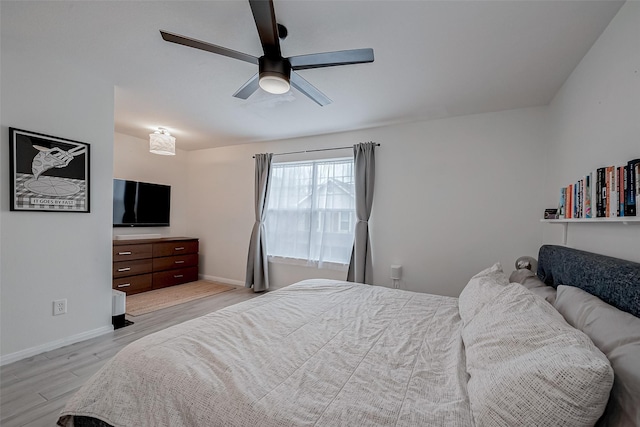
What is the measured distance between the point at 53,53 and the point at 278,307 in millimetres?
2736

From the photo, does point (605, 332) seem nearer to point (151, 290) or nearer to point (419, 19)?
point (419, 19)

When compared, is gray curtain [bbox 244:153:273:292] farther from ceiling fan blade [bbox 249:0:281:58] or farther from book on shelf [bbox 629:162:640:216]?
book on shelf [bbox 629:162:640:216]

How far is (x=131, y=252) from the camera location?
3.94 m

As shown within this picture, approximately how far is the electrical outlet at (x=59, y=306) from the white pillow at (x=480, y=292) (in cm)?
327

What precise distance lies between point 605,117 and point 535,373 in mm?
1858

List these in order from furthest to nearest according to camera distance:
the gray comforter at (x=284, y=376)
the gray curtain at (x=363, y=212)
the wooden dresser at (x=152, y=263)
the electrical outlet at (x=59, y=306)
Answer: the wooden dresser at (x=152, y=263) < the gray curtain at (x=363, y=212) < the electrical outlet at (x=59, y=306) < the gray comforter at (x=284, y=376)

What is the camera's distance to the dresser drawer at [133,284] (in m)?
3.80

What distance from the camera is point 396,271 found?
3.39 meters

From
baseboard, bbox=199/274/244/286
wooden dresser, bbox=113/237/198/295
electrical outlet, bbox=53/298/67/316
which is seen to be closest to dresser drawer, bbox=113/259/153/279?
wooden dresser, bbox=113/237/198/295

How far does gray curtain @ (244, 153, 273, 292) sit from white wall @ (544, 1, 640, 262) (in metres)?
3.59

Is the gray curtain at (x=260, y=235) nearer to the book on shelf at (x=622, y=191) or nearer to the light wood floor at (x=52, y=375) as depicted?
the light wood floor at (x=52, y=375)

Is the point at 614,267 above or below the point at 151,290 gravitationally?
above

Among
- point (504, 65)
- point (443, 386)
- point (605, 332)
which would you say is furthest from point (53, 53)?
point (605, 332)

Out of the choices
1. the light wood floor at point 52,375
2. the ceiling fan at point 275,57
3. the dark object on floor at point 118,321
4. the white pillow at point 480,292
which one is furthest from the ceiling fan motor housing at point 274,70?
the dark object on floor at point 118,321
